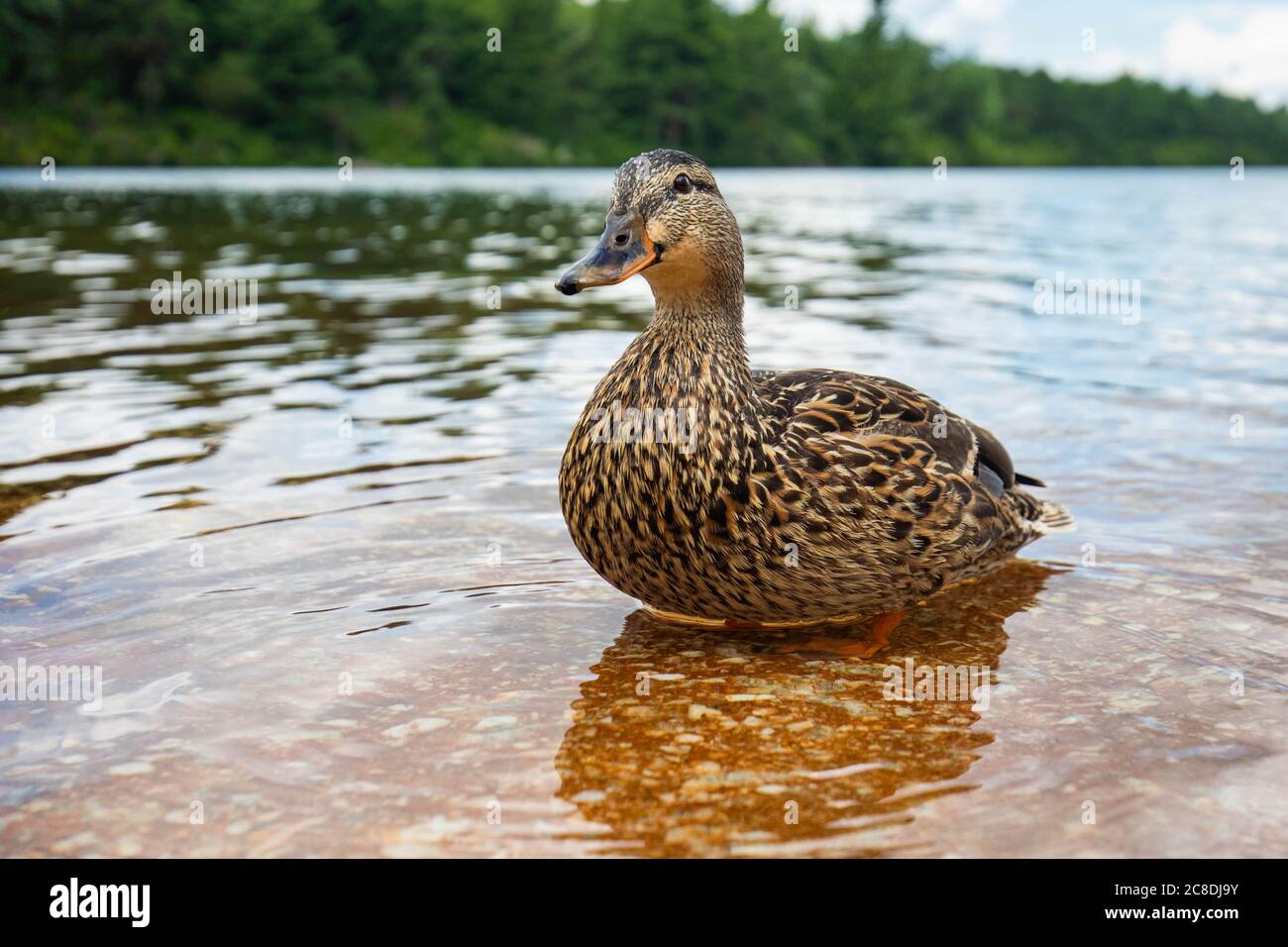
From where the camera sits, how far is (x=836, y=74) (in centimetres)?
11494

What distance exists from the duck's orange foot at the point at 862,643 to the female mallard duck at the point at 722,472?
0.02 m

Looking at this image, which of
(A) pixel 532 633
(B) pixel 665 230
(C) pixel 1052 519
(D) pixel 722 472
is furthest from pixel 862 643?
(B) pixel 665 230

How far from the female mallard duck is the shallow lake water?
326 mm

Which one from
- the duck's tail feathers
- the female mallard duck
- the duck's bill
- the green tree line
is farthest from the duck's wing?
the green tree line

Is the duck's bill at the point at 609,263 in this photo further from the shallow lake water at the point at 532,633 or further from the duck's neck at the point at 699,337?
the shallow lake water at the point at 532,633

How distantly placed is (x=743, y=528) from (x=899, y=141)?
10992 cm

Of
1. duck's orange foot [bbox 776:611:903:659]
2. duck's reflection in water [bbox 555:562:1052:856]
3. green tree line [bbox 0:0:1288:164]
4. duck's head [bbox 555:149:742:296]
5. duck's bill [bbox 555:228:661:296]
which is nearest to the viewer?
duck's reflection in water [bbox 555:562:1052:856]

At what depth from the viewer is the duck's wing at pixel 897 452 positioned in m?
4.51

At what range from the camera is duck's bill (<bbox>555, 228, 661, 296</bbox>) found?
13.9ft

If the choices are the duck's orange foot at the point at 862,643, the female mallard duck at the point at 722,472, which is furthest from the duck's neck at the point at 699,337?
the duck's orange foot at the point at 862,643

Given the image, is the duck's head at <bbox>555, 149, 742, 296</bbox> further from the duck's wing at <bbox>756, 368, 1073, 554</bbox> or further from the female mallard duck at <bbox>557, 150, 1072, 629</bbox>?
the duck's wing at <bbox>756, 368, 1073, 554</bbox>

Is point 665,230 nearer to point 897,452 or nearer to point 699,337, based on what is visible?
point 699,337

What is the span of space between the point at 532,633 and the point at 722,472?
1.06 metres
